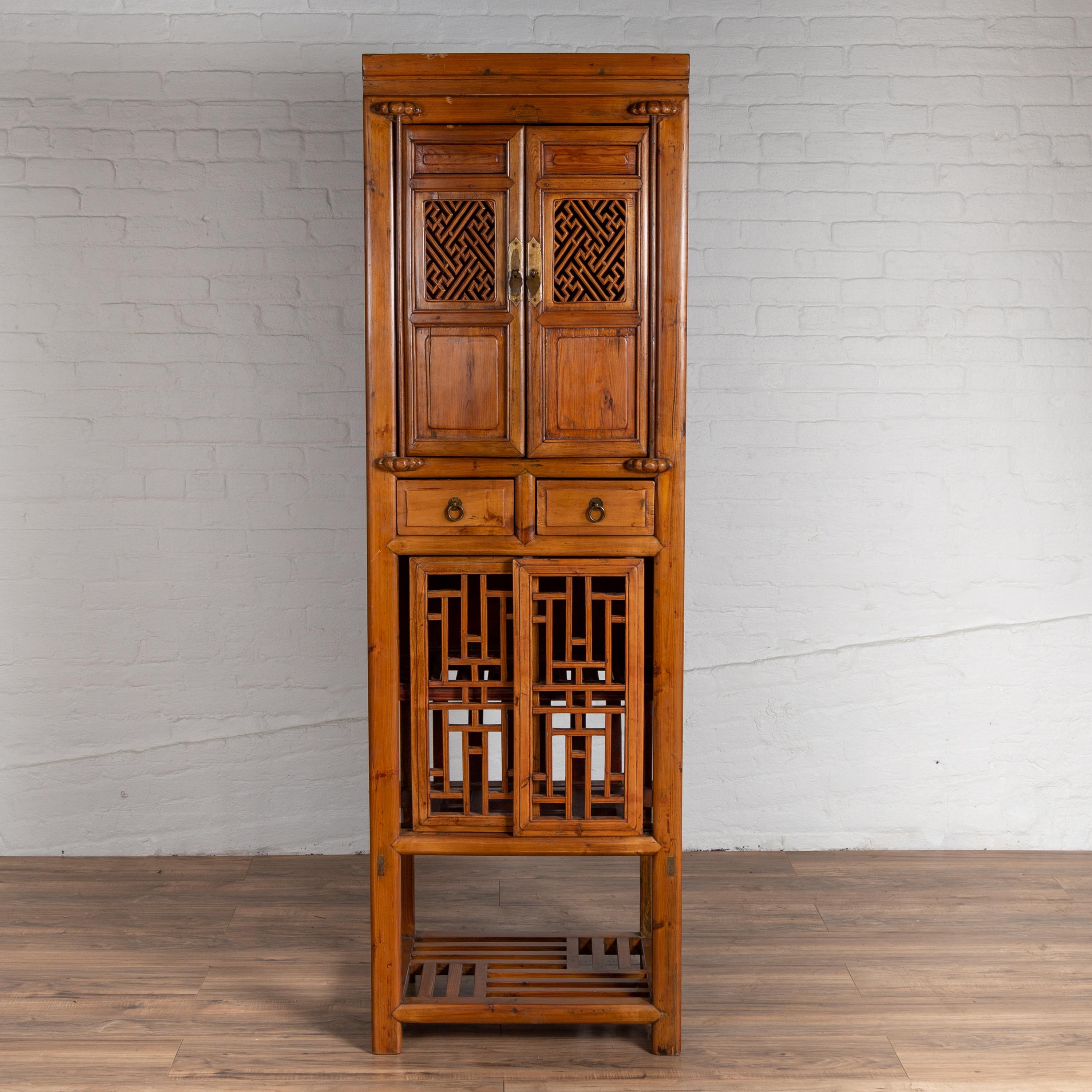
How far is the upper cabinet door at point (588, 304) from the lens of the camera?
214cm

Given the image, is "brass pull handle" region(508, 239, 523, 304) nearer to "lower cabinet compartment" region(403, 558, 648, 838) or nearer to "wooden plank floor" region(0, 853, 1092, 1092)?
"lower cabinet compartment" region(403, 558, 648, 838)

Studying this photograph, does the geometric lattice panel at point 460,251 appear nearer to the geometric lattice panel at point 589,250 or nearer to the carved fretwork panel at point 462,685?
the geometric lattice panel at point 589,250

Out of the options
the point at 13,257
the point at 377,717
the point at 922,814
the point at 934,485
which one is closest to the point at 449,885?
the point at 377,717

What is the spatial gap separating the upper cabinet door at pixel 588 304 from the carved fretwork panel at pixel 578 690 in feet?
0.92

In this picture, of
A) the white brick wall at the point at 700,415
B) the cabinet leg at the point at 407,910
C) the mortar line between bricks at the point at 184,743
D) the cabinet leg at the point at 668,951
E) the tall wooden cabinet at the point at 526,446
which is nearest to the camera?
the tall wooden cabinet at the point at 526,446

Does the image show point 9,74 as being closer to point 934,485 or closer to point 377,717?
point 377,717

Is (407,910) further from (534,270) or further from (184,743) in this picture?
(534,270)

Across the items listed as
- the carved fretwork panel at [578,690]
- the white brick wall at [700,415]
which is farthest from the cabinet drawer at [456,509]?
the white brick wall at [700,415]

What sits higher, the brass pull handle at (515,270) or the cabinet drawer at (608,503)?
the brass pull handle at (515,270)

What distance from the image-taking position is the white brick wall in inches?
121

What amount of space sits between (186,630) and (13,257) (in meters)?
1.26

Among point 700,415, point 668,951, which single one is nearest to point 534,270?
point 700,415

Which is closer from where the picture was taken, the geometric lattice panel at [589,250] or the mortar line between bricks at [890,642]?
the geometric lattice panel at [589,250]

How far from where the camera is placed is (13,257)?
10.1 feet
